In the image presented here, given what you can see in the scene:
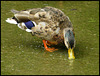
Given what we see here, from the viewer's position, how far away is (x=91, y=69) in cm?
602

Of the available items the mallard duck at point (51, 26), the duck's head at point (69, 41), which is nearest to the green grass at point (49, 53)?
the duck's head at point (69, 41)

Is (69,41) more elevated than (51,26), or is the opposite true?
(51,26)

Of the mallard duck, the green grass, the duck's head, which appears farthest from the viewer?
the mallard duck

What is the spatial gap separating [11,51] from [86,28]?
91.6 inches

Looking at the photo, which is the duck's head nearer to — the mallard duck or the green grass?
the mallard duck

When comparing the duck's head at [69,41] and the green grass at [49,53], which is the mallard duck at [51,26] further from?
the green grass at [49,53]

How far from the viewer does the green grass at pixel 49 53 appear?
5.99 metres

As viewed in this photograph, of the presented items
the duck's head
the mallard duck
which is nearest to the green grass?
the duck's head

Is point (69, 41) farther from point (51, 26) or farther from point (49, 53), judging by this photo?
point (49, 53)

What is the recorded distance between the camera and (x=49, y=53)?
6871mm

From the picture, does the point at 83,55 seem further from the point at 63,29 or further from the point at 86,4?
the point at 86,4

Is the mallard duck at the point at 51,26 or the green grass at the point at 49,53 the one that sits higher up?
the mallard duck at the point at 51,26

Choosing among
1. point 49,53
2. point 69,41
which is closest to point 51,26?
point 69,41

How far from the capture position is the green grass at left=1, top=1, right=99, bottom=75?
236 inches
